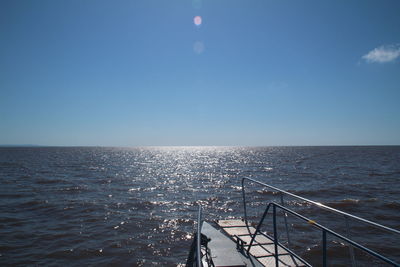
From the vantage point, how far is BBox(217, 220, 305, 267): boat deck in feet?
16.1

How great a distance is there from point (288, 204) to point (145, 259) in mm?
9956

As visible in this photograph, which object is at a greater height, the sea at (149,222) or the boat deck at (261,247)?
the boat deck at (261,247)

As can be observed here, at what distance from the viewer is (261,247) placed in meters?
5.54

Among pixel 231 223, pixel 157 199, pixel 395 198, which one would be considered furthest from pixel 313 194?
pixel 231 223

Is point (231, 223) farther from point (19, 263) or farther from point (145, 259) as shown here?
point (19, 263)

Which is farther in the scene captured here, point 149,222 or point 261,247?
point 149,222

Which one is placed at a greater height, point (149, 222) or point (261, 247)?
point (261, 247)

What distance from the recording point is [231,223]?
7254 mm

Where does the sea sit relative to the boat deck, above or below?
below

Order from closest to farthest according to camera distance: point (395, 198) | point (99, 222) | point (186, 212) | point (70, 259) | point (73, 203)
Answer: point (70, 259) → point (99, 222) → point (186, 212) → point (73, 203) → point (395, 198)

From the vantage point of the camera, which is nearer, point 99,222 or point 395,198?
point 99,222

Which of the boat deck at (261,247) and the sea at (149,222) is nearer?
the boat deck at (261,247)

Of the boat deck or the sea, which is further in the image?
the sea

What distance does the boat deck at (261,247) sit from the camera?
4914 mm
